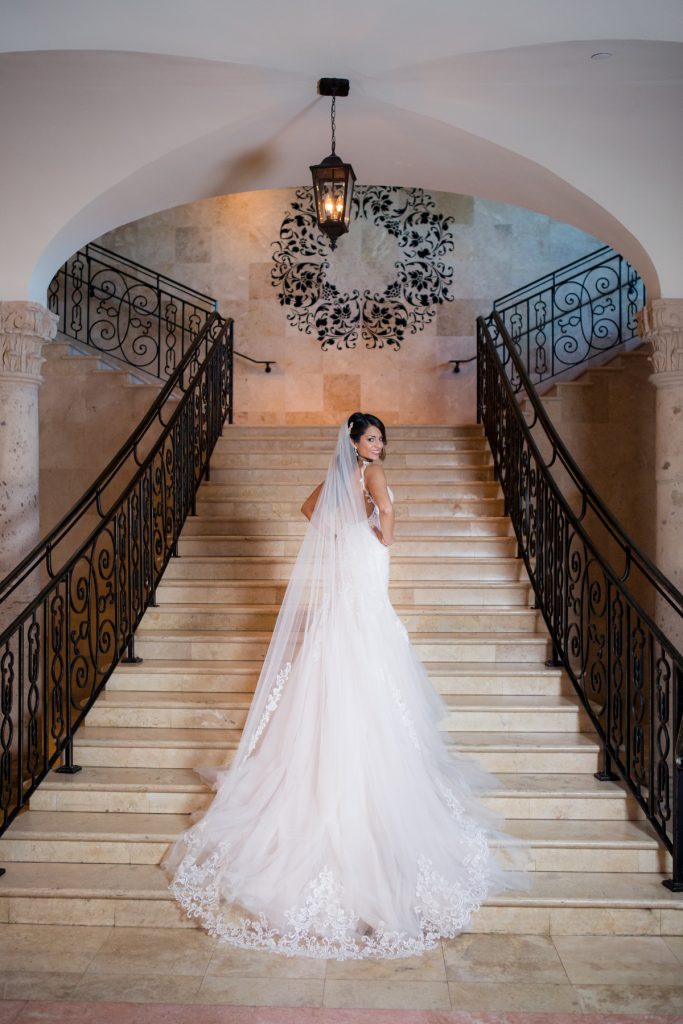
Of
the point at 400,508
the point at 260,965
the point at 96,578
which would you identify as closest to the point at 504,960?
the point at 260,965

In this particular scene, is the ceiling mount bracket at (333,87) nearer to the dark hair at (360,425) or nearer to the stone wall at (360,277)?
the dark hair at (360,425)

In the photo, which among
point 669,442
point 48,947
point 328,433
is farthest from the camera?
point 328,433

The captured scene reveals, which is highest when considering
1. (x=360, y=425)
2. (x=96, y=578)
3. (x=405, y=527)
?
(x=360, y=425)

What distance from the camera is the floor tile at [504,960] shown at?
11.0ft

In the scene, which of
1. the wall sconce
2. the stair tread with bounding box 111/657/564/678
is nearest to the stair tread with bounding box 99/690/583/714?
the stair tread with bounding box 111/657/564/678

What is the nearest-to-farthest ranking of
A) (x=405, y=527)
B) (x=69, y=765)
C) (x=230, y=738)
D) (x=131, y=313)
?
1. (x=69, y=765)
2. (x=230, y=738)
3. (x=405, y=527)
4. (x=131, y=313)

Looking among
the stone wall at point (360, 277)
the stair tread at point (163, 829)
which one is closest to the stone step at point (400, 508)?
the stair tread at point (163, 829)

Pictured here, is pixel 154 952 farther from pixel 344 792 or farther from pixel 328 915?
pixel 344 792

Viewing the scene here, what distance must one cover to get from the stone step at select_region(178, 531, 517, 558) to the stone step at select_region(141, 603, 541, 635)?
775 millimetres

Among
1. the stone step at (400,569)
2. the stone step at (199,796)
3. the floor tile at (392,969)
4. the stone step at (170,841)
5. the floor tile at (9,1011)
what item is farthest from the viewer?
the stone step at (400,569)

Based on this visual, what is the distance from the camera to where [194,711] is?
4965mm

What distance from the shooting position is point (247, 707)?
4.96m

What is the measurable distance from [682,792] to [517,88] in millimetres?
4440

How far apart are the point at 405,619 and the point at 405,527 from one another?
4.04ft
